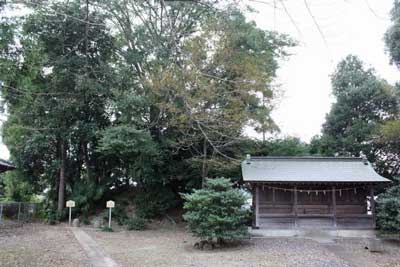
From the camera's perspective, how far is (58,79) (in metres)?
19.0

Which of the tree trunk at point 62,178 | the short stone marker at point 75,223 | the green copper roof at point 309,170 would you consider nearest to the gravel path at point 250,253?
the green copper roof at point 309,170

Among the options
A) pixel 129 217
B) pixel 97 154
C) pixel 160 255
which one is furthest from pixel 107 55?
pixel 160 255

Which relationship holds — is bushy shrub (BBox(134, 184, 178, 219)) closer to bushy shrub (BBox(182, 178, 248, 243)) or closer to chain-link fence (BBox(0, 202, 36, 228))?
bushy shrub (BBox(182, 178, 248, 243))

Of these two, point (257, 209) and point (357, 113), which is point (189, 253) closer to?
point (257, 209)

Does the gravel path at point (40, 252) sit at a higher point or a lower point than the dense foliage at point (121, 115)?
lower

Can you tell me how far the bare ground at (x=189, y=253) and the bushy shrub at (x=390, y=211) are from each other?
835mm

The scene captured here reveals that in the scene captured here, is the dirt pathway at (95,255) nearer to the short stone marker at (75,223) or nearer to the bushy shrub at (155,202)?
the bushy shrub at (155,202)

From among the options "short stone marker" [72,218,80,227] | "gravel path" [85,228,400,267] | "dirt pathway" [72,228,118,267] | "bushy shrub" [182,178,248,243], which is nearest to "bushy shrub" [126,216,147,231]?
"short stone marker" [72,218,80,227]

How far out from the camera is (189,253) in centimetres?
1147

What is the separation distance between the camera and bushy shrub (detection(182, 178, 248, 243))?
12.3 m

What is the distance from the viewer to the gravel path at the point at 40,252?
8.55 metres

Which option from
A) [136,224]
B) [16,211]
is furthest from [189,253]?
[16,211]

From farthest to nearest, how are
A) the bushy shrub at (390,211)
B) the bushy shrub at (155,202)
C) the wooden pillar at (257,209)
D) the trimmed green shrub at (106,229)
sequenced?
1. the bushy shrub at (155,202)
2. the trimmed green shrub at (106,229)
3. the wooden pillar at (257,209)
4. the bushy shrub at (390,211)

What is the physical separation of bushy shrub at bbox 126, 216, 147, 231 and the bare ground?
3393 mm
